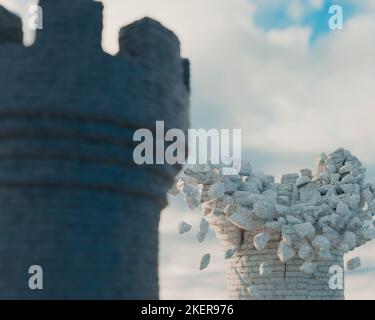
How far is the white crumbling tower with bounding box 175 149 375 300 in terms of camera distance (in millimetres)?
13102

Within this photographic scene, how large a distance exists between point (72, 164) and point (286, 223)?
10.0 metres

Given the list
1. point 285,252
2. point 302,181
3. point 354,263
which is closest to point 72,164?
point 285,252

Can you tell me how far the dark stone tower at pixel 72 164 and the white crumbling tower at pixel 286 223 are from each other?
9553 millimetres

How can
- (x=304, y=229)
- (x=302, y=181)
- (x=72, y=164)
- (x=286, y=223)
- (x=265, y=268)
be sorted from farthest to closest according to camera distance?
1. (x=302, y=181)
2. (x=265, y=268)
3. (x=286, y=223)
4. (x=304, y=229)
5. (x=72, y=164)

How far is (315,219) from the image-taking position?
43.4 ft

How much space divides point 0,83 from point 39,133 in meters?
0.44

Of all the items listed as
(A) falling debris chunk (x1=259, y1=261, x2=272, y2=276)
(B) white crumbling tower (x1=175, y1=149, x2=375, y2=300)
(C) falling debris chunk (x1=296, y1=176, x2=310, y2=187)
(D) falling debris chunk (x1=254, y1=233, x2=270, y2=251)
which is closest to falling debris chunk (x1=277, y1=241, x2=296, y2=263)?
(B) white crumbling tower (x1=175, y1=149, x2=375, y2=300)

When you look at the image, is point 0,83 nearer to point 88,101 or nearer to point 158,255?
point 88,101

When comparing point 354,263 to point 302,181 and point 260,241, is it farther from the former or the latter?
point 260,241

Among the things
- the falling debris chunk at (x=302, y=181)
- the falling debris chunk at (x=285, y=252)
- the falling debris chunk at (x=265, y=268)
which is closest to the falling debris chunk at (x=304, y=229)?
the falling debris chunk at (x=285, y=252)

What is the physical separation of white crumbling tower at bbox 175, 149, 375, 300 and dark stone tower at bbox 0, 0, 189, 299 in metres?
9.55

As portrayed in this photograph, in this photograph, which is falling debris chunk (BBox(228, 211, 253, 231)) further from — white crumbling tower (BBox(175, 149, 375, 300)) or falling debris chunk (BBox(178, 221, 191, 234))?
falling debris chunk (BBox(178, 221, 191, 234))

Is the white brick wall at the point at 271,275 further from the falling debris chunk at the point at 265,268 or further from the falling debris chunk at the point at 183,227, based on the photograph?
the falling debris chunk at the point at 183,227

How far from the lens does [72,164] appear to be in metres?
3.54
